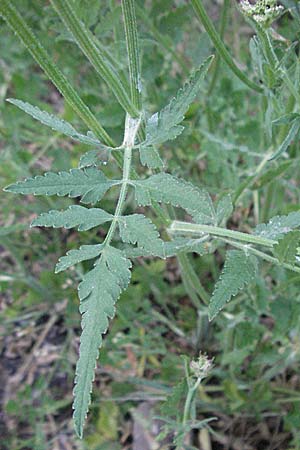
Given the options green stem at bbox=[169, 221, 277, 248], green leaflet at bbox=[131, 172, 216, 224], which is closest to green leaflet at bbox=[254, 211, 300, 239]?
green stem at bbox=[169, 221, 277, 248]

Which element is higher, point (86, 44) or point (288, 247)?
point (86, 44)

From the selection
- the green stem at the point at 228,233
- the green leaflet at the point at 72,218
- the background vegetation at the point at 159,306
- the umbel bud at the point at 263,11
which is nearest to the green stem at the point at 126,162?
the green leaflet at the point at 72,218

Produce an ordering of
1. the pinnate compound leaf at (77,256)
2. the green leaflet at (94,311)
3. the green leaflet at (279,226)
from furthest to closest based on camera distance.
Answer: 1. the green leaflet at (279,226)
2. the pinnate compound leaf at (77,256)
3. the green leaflet at (94,311)

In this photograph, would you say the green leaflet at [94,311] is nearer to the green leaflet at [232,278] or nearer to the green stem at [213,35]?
the green leaflet at [232,278]

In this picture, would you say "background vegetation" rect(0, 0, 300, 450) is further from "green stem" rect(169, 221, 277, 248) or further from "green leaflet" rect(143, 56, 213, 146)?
"green leaflet" rect(143, 56, 213, 146)

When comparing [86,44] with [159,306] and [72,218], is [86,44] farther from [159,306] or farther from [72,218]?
[159,306]

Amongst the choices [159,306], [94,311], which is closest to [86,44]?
[94,311]
